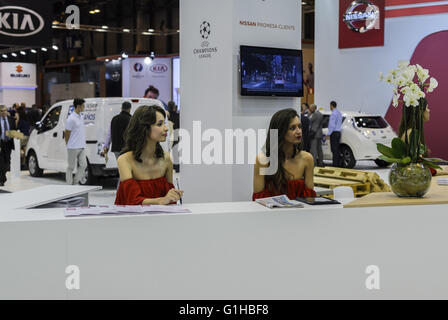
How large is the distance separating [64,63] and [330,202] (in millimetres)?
31523

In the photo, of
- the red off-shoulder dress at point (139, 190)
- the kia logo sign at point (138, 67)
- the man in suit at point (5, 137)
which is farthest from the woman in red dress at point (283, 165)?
the kia logo sign at point (138, 67)

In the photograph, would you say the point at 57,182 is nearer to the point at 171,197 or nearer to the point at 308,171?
the point at 308,171

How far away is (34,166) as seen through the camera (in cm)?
1239

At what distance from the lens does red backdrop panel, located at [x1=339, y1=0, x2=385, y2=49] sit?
1423 centimetres

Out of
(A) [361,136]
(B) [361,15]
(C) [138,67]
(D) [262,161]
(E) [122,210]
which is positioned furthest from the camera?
(C) [138,67]

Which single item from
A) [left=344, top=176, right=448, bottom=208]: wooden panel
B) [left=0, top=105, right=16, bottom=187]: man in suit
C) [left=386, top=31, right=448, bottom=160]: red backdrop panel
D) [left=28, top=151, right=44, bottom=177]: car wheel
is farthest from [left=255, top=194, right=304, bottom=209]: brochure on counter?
[left=386, top=31, right=448, bottom=160]: red backdrop panel

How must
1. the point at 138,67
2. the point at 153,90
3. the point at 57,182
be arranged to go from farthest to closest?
the point at 138,67 → the point at 153,90 → the point at 57,182

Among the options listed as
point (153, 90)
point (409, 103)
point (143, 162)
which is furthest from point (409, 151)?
point (153, 90)

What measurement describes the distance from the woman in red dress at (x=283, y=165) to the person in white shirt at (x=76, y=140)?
6108 millimetres

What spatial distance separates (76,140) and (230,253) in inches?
282

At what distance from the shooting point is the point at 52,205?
4074 millimetres

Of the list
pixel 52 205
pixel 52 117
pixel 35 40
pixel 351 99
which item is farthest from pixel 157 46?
pixel 52 205

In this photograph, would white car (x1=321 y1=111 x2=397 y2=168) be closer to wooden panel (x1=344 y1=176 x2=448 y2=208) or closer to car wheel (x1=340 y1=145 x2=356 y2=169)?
car wheel (x1=340 y1=145 x2=356 y2=169)

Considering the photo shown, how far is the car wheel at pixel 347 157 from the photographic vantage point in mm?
13523
